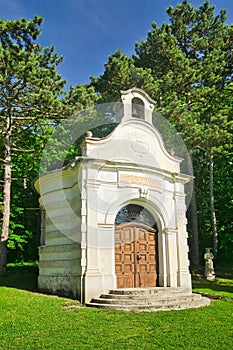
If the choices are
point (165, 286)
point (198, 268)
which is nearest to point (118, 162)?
point (165, 286)

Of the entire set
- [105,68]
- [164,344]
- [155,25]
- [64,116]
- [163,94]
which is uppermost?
[155,25]

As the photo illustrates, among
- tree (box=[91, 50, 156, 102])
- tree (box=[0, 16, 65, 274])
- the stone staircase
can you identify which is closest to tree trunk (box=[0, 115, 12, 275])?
tree (box=[0, 16, 65, 274])

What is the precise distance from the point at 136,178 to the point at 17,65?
6.59 m

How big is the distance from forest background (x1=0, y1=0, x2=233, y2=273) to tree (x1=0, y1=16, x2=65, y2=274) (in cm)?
5

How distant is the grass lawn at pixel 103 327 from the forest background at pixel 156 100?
800 cm

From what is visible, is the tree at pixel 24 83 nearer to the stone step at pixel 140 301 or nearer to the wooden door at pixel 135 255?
the wooden door at pixel 135 255

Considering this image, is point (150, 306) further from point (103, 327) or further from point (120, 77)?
point (120, 77)

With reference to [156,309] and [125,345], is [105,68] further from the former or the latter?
[125,345]

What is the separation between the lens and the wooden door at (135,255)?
11758mm

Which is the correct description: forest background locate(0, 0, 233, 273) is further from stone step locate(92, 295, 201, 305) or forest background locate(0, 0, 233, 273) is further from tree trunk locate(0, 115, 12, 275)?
stone step locate(92, 295, 201, 305)

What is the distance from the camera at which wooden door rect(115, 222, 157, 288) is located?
1176 cm

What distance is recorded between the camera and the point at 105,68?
2073cm

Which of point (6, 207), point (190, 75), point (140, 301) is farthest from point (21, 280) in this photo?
point (190, 75)

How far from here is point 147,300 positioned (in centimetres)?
984
